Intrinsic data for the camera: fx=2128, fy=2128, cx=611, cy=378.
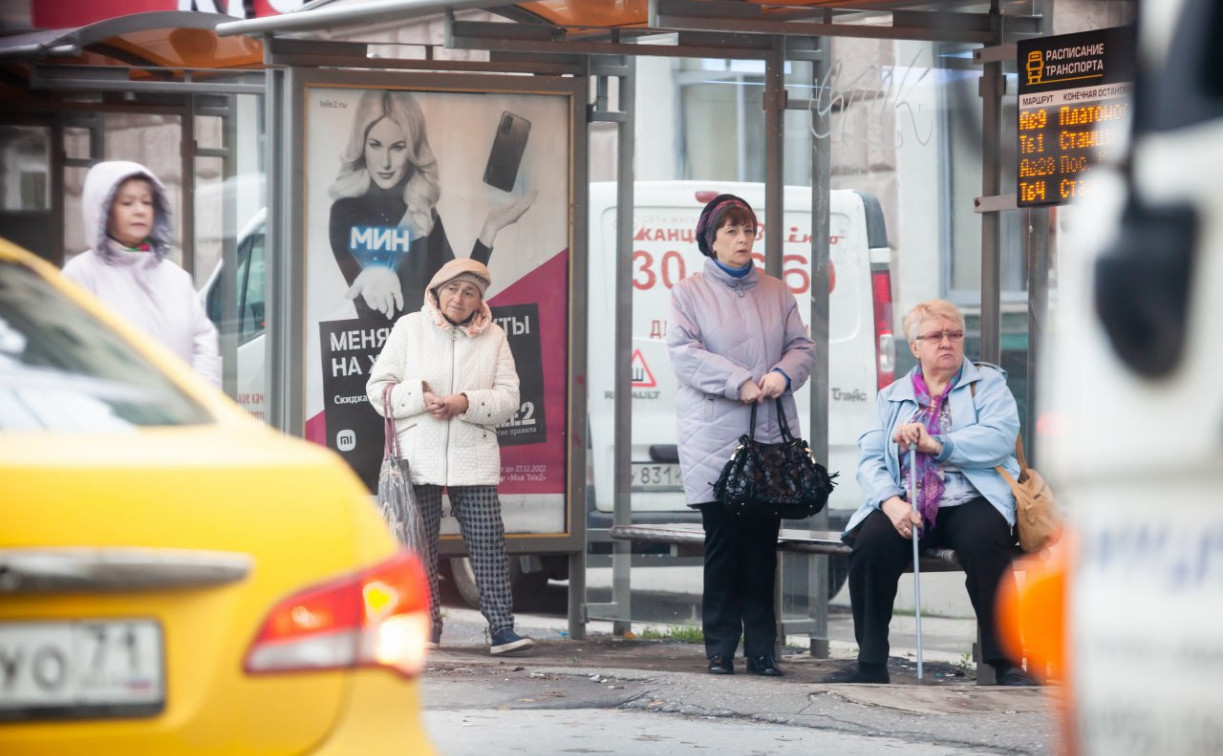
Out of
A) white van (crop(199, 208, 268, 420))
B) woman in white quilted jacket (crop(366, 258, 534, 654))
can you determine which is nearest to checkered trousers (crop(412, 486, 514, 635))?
woman in white quilted jacket (crop(366, 258, 534, 654))

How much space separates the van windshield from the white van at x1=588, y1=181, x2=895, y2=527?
19.6 ft

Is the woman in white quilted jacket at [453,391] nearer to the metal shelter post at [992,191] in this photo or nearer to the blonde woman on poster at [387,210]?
the blonde woman on poster at [387,210]

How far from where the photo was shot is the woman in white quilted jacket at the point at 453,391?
28.3ft

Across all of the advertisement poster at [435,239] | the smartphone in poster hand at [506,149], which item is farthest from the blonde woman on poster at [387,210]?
the smartphone in poster hand at [506,149]

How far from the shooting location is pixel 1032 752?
6.29 meters

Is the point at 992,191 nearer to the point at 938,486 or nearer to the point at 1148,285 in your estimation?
the point at 938,486

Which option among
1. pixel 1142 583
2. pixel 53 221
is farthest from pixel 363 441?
pixel 1142 583

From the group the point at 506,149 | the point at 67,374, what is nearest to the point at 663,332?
the point at 506,149

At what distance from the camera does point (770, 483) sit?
7.82 meters

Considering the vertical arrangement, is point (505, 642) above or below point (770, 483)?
below

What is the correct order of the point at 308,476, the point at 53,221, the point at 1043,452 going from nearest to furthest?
A: the point at 308,476 → the point at 1043,452 → the point at 53,221

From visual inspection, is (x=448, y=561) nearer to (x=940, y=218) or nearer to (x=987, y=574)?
(x=940, y=218)

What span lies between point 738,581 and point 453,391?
146 centimetres

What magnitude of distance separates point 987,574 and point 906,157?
90.5 inches
